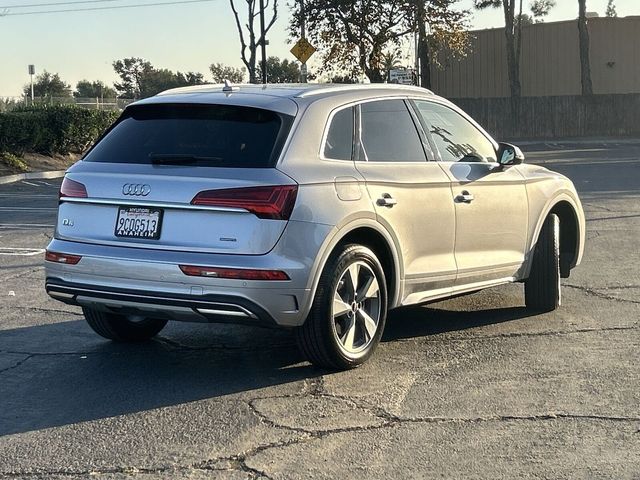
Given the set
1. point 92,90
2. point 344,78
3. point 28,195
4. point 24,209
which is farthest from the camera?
point 92,90

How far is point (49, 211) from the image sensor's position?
1647 centimetres

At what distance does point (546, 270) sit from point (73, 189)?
12.3ft

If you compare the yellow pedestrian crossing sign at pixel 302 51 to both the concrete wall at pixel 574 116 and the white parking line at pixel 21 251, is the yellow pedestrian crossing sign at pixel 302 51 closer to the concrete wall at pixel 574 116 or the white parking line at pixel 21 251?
the concrete wall at pixel 574 116

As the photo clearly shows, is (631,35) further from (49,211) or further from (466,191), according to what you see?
(466,191)

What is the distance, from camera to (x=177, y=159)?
5949 millimetres

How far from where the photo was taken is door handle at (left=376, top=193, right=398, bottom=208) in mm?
6293

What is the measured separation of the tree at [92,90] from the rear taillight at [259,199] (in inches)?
3263

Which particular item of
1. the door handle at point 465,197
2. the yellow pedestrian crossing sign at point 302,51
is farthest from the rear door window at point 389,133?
the yellow pedestrian crossing sign at point 302,51

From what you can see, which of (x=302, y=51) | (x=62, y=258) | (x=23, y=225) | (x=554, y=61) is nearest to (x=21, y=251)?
(x=23, y=225)

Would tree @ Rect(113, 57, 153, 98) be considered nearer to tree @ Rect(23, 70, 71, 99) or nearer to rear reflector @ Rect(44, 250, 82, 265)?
tree @ Rect(23, 70, 71, 99)

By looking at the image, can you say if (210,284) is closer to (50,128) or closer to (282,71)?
(50,128)

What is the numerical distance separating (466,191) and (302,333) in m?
1.84

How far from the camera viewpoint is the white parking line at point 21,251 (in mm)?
11461

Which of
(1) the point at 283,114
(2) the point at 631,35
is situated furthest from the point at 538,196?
(2) the point at 631,35
